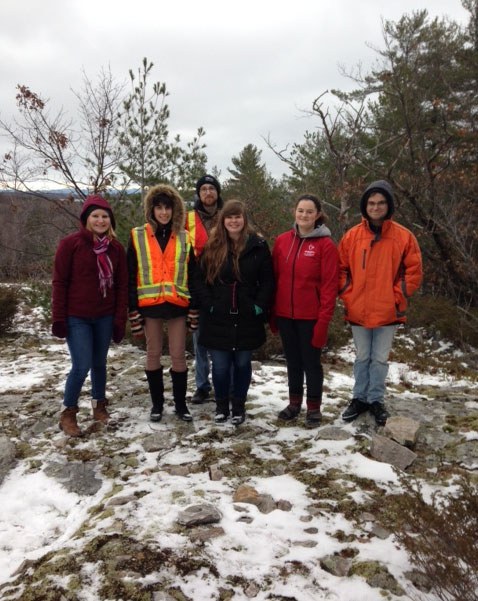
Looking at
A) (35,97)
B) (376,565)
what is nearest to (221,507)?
(376,565)

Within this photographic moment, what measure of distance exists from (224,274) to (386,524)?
225 centimetres

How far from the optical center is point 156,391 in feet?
14.0

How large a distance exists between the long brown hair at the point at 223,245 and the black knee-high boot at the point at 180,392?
979 millimetres

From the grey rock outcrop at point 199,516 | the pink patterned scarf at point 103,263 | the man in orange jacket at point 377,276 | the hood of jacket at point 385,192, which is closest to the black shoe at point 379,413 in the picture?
Answer: the man in orange jacket at point 377,276

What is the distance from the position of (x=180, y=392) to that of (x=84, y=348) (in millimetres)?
1004

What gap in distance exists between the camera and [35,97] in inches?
301

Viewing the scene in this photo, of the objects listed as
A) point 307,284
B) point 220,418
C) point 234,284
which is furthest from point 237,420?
point 307,284

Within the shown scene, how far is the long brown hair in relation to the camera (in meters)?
3.82

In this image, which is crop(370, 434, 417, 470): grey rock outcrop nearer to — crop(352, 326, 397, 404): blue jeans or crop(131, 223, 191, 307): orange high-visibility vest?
crop(352, 326, 397, 404): blue jeans

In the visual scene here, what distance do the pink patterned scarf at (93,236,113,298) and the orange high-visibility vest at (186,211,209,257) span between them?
0.83 meters

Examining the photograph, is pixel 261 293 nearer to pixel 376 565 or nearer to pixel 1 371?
pixel 376 565

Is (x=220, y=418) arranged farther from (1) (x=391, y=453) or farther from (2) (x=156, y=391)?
(1) (x=391, y=453)

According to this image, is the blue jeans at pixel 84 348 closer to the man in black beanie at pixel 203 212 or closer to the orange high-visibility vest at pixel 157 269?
the orange high-visibility vest at pixel 157 269

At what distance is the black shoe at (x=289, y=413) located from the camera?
4266mm
